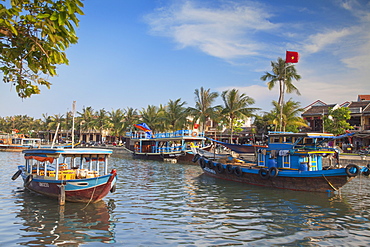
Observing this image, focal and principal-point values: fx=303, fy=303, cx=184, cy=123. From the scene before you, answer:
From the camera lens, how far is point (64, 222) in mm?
10109

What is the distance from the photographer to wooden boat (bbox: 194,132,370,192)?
637 inches

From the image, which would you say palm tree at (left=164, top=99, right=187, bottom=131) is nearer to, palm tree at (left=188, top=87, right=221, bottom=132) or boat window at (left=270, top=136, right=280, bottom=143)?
palm tree at (left=188, top=87, right=221, bottom=132)

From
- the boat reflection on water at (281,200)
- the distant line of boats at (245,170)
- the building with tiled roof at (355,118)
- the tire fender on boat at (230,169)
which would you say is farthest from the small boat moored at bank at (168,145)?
the building with tiled roof at (355,118)

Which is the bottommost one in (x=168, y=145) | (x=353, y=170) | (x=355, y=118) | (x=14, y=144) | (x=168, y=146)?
(x=353, y=170)

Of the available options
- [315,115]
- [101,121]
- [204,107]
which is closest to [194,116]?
[204,107]

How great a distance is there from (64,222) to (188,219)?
4.24 metres

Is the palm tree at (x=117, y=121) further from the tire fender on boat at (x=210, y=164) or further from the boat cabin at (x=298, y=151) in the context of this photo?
the boat cabin at (x=298, y=151)

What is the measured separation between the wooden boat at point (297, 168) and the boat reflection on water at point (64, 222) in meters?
Answer: 9.44

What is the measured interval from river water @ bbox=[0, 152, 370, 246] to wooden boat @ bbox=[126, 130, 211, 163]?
17807 millimetres

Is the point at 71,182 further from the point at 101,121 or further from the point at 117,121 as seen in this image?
the point at 101,121

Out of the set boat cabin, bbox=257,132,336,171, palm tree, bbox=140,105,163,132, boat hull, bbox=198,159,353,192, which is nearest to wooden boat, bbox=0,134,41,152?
palm tree, bbox=140,105,163,132

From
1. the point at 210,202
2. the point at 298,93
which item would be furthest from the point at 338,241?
the point at 298,93

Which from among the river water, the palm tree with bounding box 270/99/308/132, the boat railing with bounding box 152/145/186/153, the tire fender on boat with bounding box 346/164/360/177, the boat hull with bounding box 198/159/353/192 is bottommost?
the river water

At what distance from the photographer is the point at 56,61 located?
14.4 ft
